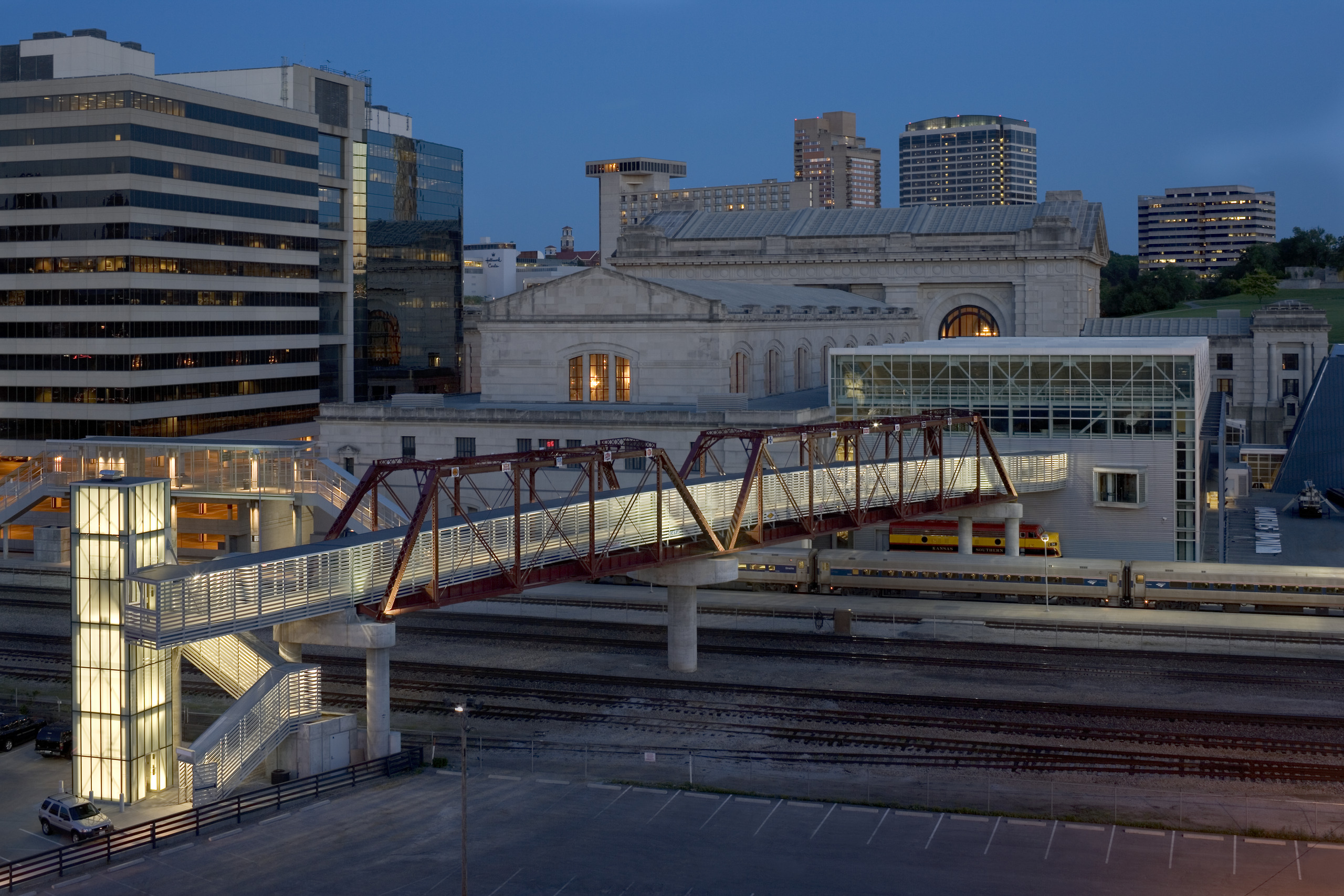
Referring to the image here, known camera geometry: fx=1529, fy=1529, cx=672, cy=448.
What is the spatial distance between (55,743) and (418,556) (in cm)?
1288

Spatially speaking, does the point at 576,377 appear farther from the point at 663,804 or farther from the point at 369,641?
the point at 663,804

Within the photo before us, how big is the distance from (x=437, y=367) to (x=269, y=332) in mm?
33994

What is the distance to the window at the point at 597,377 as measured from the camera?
96.6 meters

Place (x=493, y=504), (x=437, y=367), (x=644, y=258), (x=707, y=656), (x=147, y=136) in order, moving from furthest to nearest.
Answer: (x=437, y=367)
(x=644, y=258)
(x=147, y=136)
(x=493, y=504)
(x=707, y=656)

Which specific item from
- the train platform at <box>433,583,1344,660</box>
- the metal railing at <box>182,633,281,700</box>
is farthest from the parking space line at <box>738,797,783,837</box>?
the train platform at <box>433,583,1344,660</box>

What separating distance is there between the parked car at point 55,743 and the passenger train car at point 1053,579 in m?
32.5

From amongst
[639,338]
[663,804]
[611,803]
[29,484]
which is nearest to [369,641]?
[611,803]

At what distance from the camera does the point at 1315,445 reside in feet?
416

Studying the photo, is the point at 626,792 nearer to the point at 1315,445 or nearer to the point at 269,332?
the point at 269,332

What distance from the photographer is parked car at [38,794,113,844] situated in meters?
39.5

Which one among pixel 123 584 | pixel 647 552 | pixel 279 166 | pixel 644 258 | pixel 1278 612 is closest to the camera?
pixel 123 584

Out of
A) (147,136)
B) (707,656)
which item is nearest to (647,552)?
(707,656)

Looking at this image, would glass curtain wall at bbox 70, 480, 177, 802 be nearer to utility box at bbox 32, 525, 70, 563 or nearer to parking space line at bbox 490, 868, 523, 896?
parking space line at bbox 490, 868, 523, 896

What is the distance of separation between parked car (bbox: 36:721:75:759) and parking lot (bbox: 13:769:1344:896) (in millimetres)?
10434
